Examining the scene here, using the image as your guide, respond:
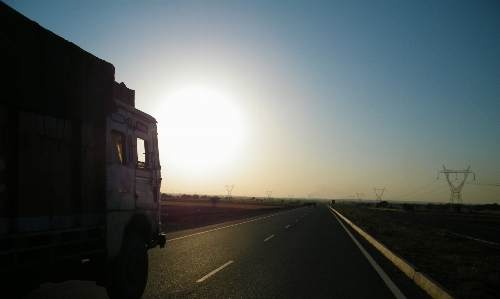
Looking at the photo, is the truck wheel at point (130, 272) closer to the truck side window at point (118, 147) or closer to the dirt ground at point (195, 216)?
the truck side window at point (118, 147)

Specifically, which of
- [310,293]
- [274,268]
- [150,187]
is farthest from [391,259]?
[150,187]

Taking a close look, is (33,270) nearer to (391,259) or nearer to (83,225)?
(83,225)

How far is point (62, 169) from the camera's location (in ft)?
16.2

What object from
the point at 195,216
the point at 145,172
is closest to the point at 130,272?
the point at 145,172

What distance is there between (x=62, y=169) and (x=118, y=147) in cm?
162

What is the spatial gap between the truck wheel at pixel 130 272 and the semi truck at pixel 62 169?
2 cm

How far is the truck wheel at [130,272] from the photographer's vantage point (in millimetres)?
6172

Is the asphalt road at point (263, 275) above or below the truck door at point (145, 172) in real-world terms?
below

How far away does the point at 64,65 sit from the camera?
16.4ft

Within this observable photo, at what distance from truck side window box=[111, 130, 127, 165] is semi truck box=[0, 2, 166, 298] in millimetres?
17

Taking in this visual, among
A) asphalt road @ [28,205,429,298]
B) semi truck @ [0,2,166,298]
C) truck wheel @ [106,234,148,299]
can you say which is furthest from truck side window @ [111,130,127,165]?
asphalt road @ [28,205,429,298]

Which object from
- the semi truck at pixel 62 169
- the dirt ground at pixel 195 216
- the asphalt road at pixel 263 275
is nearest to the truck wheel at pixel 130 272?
the semi truck at pixel 62 169

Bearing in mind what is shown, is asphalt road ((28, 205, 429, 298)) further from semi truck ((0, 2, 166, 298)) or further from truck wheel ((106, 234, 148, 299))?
semi truck ((0, 2, 166, 298))

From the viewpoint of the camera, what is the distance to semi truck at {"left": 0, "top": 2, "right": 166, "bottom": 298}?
4148mm
